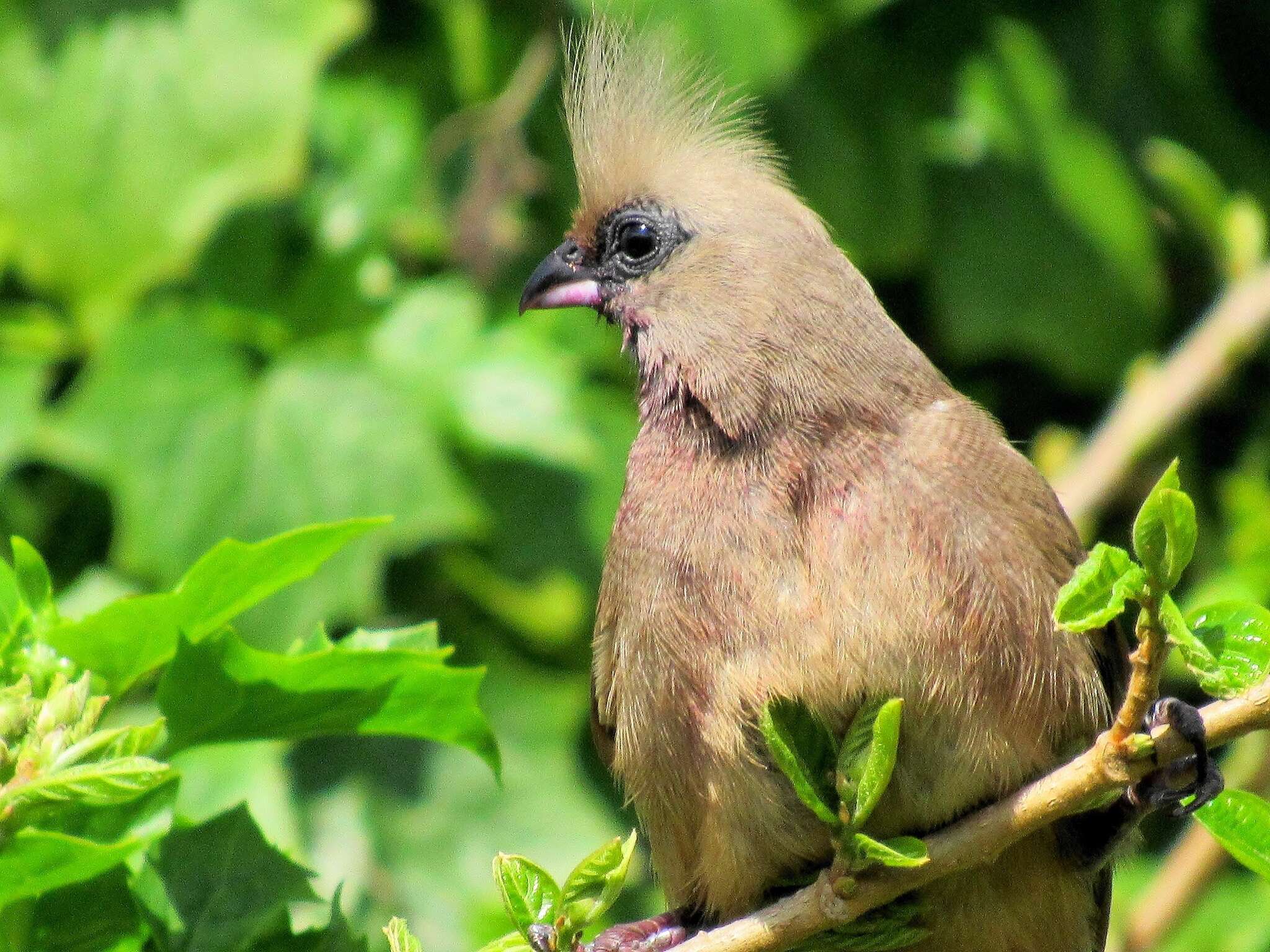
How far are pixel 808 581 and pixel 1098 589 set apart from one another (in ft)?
2.98

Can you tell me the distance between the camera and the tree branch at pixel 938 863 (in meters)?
2.62

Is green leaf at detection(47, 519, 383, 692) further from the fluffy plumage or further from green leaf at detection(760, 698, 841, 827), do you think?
the fluffy plumage

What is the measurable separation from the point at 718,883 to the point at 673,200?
1.67 m

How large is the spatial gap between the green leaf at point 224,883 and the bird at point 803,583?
35.4 inches

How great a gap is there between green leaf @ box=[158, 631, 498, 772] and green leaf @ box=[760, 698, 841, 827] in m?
0.52

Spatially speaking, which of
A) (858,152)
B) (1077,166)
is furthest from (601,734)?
(1077,166)

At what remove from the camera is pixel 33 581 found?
105 inches

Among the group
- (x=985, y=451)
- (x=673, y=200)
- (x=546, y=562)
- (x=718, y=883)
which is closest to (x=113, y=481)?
(x=546, y=562)

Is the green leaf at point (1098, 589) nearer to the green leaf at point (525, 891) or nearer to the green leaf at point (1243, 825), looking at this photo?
the green leaf at point (1243, 825)

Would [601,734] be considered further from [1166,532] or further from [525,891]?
[1166,532]

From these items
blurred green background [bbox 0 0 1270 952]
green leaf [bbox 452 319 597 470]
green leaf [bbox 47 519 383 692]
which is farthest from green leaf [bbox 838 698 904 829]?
green leaf [bbox 452 319 597 470]

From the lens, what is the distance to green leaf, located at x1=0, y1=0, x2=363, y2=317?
4852 mm

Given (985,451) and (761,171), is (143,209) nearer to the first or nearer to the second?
(761,171)

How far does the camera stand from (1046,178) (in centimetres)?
546
